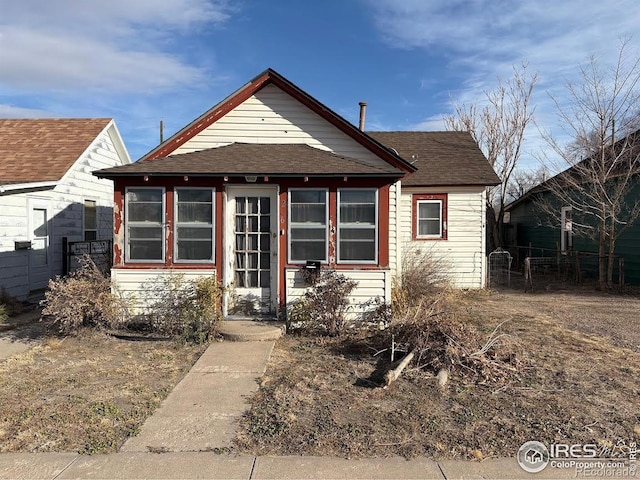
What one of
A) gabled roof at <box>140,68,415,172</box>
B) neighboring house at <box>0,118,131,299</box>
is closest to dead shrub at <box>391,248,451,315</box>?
gabled roof at <box>140,68,415,172</box>

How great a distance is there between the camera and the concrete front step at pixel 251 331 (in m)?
7.01

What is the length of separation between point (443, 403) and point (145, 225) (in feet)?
18.6

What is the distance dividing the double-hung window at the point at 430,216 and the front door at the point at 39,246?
9633 mm

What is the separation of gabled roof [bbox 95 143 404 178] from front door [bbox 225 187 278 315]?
1.62 feet

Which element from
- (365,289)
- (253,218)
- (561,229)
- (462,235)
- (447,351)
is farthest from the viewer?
(561,229)

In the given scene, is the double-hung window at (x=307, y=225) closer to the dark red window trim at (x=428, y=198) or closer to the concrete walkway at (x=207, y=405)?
the concrete walkway at (x=207, y=405)

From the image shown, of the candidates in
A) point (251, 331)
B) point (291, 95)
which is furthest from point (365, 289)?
point (291, 95)

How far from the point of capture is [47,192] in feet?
35.8

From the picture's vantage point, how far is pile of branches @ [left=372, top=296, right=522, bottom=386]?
17.5 ft

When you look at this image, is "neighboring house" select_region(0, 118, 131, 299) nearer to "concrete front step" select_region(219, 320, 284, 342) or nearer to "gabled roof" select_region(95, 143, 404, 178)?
"gabled roof" select_region(95, 143, 404, 178)

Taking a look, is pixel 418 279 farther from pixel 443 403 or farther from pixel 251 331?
pixel 443 403

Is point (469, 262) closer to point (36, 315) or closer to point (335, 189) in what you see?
point (335, 189)

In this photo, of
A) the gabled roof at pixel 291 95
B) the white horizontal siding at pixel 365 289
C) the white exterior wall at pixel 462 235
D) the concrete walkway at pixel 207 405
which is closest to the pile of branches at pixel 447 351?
the white horizontal siding at pixel 365 289

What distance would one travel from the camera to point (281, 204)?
7777 millimetres
